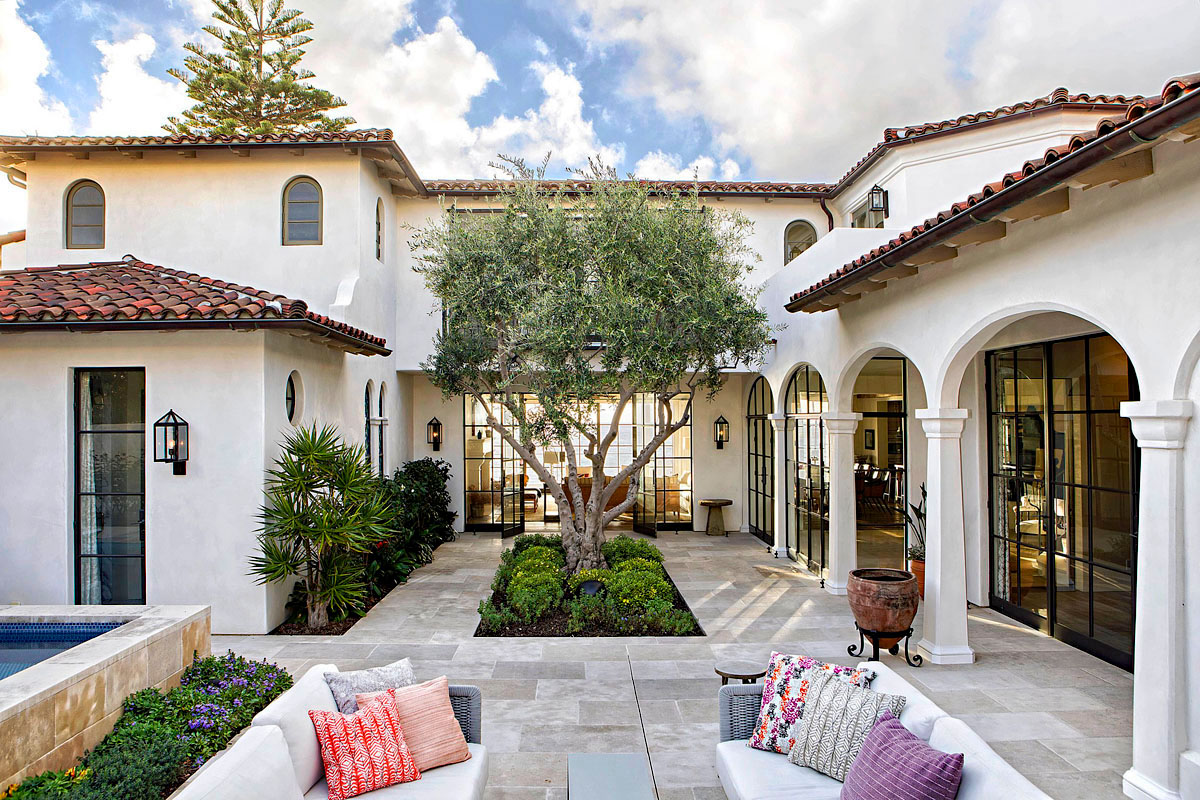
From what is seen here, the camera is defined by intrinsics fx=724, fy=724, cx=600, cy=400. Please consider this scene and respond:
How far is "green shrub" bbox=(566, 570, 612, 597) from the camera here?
927cm

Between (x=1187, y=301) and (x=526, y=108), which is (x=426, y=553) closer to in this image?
(x=1187, y=301)

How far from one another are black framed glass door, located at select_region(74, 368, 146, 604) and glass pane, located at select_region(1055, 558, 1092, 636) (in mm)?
10119

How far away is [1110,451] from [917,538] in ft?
11.5

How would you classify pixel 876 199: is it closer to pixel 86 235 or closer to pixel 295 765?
pixel 295 765

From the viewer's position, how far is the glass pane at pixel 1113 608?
668 cm

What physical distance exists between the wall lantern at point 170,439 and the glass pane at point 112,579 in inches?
58.0

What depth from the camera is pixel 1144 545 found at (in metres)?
4.49

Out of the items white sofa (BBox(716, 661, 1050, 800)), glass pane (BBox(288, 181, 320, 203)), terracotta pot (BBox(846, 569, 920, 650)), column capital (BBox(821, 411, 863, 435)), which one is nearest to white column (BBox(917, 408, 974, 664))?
terracotta pot (BBox(846, 569, 920, 650))

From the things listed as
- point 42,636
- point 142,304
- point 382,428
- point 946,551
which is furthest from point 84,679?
point 382,428

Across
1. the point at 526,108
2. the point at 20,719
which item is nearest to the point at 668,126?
the point at 526,108

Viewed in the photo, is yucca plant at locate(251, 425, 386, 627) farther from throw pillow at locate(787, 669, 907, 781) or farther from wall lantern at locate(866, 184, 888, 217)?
wall lantern at locate(866, 184, 888, 217)

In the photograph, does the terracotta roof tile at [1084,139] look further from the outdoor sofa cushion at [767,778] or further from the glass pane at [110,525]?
the glass pane at [110,525]

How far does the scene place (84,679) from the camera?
175 inches

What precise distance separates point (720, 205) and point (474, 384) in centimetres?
658
